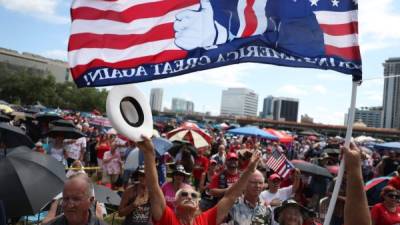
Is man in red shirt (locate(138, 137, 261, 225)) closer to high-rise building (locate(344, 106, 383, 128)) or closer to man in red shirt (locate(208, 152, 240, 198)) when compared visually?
man in red shirt (locate(208, 152, 240, 198))

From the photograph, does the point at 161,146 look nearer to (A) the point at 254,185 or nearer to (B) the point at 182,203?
(A) the point at 254,185

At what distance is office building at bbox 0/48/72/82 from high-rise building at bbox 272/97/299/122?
89.8m

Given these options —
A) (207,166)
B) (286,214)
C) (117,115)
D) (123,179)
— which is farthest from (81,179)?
(123,179)

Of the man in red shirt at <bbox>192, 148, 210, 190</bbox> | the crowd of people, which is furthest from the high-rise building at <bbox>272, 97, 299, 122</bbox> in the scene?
the crowd of people

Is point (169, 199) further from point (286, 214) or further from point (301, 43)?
point (301, 43)

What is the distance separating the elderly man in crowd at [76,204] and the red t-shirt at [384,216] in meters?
3.97

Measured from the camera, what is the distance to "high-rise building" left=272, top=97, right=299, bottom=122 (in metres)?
186

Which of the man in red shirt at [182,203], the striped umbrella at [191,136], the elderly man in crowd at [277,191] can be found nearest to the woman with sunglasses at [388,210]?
the elderly man in crowd at [277,191]

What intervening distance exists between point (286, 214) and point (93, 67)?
2319mm

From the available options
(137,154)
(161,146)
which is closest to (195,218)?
(137,154)

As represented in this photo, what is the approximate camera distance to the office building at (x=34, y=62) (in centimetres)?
13250

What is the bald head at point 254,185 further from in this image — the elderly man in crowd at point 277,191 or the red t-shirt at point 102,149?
the red t-shirt at point 102,149

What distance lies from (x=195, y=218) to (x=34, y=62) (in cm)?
14967

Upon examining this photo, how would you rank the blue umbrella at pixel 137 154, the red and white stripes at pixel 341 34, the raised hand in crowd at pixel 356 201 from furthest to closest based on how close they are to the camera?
the blue umbrella at pixel 137 154 → the red and white stripes at pixel 341 34 → the raised hand in crowd at pixel 356 201
